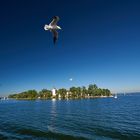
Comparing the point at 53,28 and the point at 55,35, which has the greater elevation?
the point at 53,28

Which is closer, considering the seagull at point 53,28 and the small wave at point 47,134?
the seagull at point 53,28

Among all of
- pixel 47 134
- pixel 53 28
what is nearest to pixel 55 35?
pixel 53 28

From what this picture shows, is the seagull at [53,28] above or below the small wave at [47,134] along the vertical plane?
above

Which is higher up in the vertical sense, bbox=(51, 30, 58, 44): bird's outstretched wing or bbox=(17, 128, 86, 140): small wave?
bbox=(51, 30, 58, 44): bird's outstretched wing

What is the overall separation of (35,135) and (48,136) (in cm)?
211

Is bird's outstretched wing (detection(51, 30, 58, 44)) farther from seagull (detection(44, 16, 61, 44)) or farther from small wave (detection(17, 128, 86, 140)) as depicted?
small wave (detection(17, 128, 86, 140))

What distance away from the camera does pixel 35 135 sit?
34.6m

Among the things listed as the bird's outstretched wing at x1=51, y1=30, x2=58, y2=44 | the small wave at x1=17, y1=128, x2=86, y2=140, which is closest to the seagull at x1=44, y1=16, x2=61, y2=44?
the bird's outstretched wing at x1=51, y1=30, x2=58, y2=44

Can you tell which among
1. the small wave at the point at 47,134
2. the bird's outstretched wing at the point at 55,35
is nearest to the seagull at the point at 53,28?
the bird's outstretched wing at the point at 55,35

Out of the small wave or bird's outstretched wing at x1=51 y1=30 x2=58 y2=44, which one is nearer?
bird's outstretched wing at x1=51 y1=30 x2=58 y2=44

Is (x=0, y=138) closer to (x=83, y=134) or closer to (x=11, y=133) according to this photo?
(x=11, y=133)

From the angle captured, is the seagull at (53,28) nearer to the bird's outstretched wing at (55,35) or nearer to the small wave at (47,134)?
the bird's outstretched wing at (55,35)

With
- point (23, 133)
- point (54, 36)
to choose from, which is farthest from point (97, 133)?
point (54, 36)

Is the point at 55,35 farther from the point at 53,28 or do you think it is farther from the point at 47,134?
the point at 47,134
